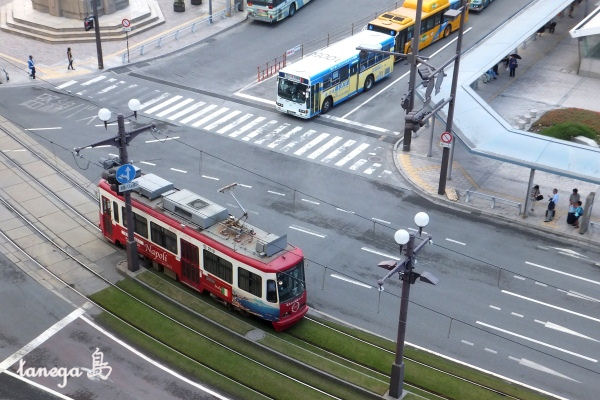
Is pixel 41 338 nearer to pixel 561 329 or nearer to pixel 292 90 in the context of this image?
pixel 561 329

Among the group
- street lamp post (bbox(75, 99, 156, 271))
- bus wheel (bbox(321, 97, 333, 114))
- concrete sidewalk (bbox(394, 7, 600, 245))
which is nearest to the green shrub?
concrete sidewalk (bbox(394, 7, 600, 245))

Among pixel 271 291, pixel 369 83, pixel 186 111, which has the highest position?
pixel 271 291

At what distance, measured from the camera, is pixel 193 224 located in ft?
102

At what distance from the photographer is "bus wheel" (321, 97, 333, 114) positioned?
49969 mm

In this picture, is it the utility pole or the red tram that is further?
the utility pole

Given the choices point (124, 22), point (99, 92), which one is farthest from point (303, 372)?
point (124, 22)

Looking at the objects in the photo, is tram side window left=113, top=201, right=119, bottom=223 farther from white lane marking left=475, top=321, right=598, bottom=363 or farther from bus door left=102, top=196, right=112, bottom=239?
white lane marking left=475, top=321, right=598, bottom=363

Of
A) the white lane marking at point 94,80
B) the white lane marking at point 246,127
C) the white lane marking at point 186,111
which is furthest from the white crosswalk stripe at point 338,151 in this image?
the white lane marking at point 94,80

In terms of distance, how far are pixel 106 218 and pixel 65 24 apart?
31.5 m

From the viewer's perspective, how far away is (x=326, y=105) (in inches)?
1978

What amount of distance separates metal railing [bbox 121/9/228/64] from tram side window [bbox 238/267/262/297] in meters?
32.2

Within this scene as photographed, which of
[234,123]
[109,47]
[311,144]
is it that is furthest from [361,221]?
[109,47]

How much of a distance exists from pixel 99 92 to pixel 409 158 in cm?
2156

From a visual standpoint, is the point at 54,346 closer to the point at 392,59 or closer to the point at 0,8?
the point at 392,59
